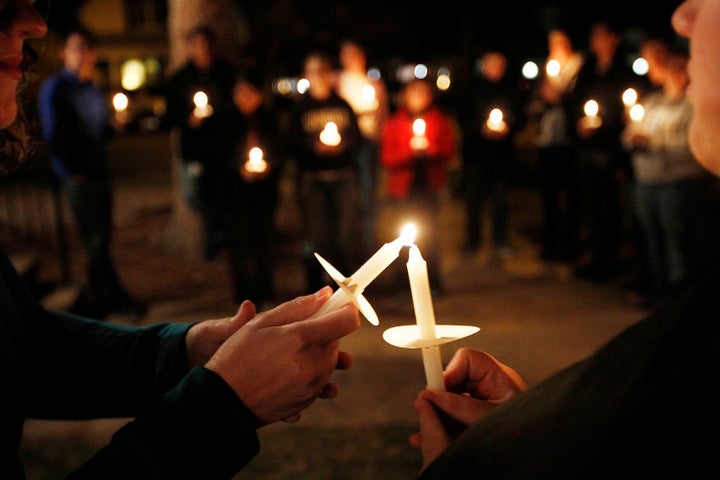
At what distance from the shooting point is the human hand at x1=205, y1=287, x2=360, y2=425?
148cm

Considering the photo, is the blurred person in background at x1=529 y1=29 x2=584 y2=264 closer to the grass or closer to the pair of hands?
the grass

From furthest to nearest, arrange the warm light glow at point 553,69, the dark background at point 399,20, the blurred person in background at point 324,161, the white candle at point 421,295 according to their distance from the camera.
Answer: the dark background at point 399,20, the warm light glow at point 553,69, the blurred person in background at point 324,161, the white candle at point 421,295

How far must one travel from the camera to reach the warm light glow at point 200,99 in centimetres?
756

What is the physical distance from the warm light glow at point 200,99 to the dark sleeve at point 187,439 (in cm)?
640

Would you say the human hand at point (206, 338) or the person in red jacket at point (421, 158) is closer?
the human hand at point (206, 338)

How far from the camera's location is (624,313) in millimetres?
6996

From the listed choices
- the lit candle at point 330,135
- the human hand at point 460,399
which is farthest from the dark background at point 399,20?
the human hand at point 460,399

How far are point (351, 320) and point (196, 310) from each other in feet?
20.1

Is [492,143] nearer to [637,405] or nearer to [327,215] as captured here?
[327,215]

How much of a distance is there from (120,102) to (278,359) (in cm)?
598

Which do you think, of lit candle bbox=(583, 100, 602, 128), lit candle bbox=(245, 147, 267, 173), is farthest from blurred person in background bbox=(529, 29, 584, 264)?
lit candle bbox=(245, 147, 267, 173)

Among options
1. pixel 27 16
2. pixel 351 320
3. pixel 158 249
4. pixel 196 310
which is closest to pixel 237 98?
pixel 196 310

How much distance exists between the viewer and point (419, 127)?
24.5ft

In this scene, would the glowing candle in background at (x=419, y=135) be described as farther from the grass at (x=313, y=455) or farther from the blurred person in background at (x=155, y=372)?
the blurred person in background at (x=155, y=372)
